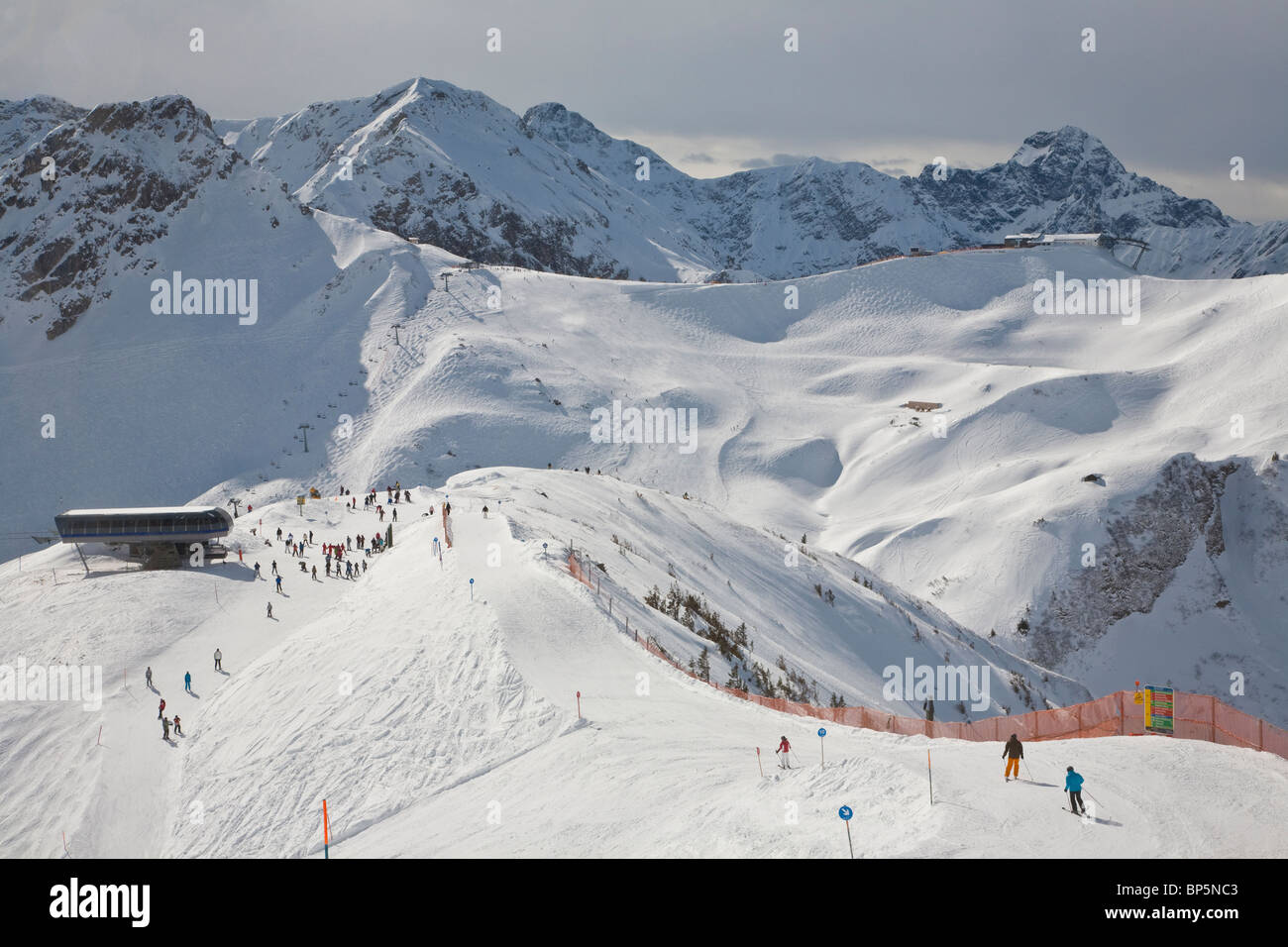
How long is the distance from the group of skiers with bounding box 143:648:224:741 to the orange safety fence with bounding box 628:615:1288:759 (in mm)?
17216

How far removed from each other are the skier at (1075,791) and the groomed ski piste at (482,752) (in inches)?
9.5

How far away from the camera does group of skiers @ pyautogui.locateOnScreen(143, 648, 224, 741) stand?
2859 cm

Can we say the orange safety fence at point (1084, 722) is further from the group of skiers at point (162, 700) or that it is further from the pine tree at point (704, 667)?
the group of skiers at point (162, 700)

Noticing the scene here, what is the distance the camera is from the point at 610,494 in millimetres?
54500

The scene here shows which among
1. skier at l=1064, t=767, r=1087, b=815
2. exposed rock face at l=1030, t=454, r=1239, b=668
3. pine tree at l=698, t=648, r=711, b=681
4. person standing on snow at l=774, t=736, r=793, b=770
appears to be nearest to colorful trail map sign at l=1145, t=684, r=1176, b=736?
skier at l=1064, t=767, r=1087, b=815

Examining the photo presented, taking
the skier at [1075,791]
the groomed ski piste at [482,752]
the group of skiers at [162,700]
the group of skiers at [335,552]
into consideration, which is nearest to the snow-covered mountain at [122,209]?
the group of skiers at [335,552]

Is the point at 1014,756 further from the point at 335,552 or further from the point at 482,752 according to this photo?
the point at 335,552

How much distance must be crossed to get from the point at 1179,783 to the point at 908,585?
50.4 metres

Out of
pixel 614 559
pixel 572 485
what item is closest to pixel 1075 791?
pixel 614 559

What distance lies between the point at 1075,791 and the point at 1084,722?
9.08 m

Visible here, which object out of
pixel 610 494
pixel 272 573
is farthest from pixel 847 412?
pixel 272 573

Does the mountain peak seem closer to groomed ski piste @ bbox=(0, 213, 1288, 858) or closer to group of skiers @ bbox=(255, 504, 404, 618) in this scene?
groomed ski piste @ bbox=(0, 213, 1288, 858)
